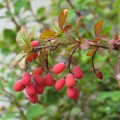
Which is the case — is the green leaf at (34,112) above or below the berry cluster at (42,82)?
above

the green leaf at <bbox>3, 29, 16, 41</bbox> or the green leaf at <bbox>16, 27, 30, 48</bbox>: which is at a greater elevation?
the green leaf at <bbox>3, 29, 16, 41</bbox>

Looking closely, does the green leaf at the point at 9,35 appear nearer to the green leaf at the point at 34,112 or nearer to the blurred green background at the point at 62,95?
the blurred green background at the point at 62,95

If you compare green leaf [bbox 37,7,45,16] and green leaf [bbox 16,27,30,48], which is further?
green leaf [bbox 37,7,45,16]

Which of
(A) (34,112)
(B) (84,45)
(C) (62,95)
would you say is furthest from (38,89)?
(C) (62,95)

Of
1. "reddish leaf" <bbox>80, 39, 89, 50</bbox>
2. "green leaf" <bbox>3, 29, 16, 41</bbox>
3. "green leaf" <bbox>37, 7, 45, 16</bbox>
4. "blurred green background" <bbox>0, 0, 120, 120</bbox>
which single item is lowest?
"reddish leaf" <bbox>80, 39, 89, 50</bbox>

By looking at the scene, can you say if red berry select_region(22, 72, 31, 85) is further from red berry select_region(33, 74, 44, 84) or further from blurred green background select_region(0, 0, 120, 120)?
blurred green background select_region(0, 0, 120, 120)

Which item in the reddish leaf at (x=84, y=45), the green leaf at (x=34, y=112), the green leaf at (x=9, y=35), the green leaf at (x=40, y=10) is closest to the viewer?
the reddish leaf at (x=84, y=45)

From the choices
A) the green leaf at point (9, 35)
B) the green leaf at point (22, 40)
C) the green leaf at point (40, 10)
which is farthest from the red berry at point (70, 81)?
the green leaf at point (40, 10)

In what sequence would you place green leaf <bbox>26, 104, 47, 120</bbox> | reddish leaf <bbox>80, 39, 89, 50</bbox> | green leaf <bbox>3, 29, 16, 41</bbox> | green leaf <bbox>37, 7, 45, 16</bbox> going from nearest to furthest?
reddish leaf <bbox>80, 39, 89, 50</bbox> → green leaf <bbox>26, 104, 47, 120</bbox> → green leaf <bbox>3, 29, 16, 41</bbox> → green leaf <bbox>37, 7, 45, 16</bbox>

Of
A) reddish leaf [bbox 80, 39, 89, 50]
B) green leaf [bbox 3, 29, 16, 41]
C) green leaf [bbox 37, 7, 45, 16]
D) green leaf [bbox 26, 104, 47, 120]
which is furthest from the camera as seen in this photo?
green leaf [bbox 37, 7, 45, 16]

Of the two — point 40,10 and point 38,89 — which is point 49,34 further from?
point 40,10

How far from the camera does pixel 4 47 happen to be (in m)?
1.83

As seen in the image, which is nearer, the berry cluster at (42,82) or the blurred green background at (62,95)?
the berry cluster at (42,82)

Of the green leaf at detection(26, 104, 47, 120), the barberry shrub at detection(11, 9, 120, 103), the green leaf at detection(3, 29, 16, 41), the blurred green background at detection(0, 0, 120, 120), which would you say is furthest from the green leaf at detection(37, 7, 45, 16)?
the barberry shrub at detection(11, 9, 120, 103)
